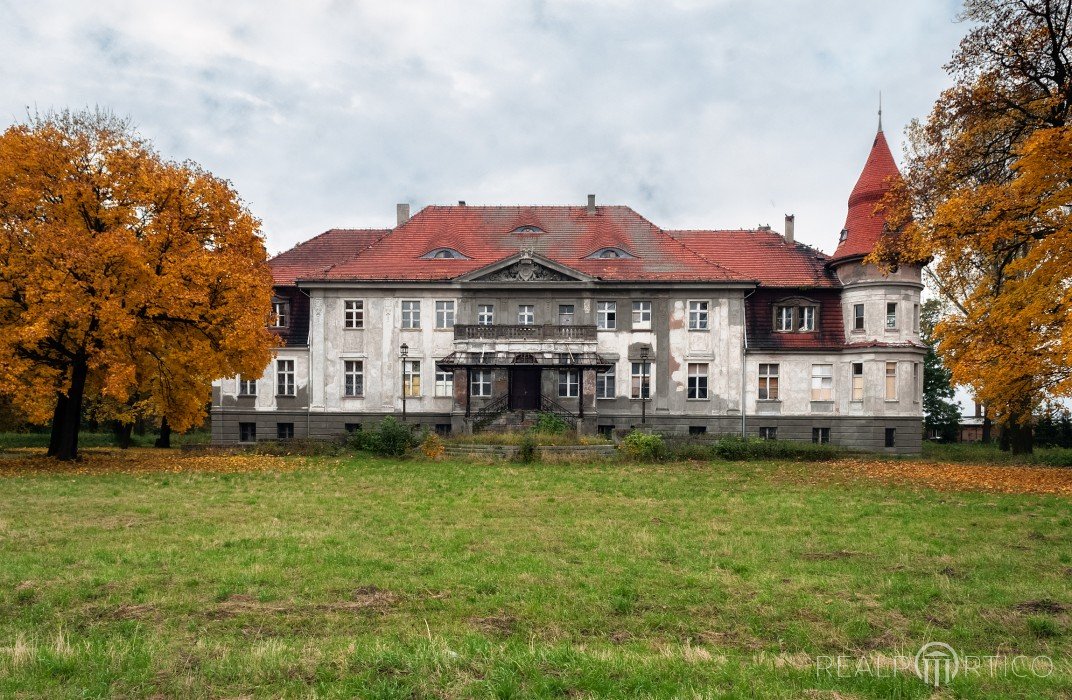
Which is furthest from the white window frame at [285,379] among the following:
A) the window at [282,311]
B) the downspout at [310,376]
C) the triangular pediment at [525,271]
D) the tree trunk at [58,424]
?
the tree trunk at [58,424]

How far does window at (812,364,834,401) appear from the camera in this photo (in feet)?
119

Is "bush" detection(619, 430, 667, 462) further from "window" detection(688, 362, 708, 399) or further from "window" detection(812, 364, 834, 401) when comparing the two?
"window" detection(812, 364, 834, 401)

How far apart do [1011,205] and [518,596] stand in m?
17.4

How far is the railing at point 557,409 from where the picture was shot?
33.0 meters

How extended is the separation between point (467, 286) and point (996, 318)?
23113 mm

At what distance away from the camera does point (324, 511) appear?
13.7 m

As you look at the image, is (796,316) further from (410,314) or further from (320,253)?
(320,253)

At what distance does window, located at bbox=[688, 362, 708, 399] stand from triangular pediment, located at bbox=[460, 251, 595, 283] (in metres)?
6.70

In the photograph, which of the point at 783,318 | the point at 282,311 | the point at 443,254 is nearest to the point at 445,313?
the point at 443,254

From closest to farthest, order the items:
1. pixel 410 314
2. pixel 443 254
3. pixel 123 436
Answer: pixel 410 314 < pixel 443 254 < pixel 123 436

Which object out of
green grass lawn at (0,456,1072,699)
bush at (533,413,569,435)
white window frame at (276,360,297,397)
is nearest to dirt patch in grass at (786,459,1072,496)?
green grass lawn at (0,456,1072,699)

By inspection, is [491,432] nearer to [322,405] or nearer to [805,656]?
[322,405]

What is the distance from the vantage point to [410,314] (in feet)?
121

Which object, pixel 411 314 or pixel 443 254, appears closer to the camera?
pixel 411 314
